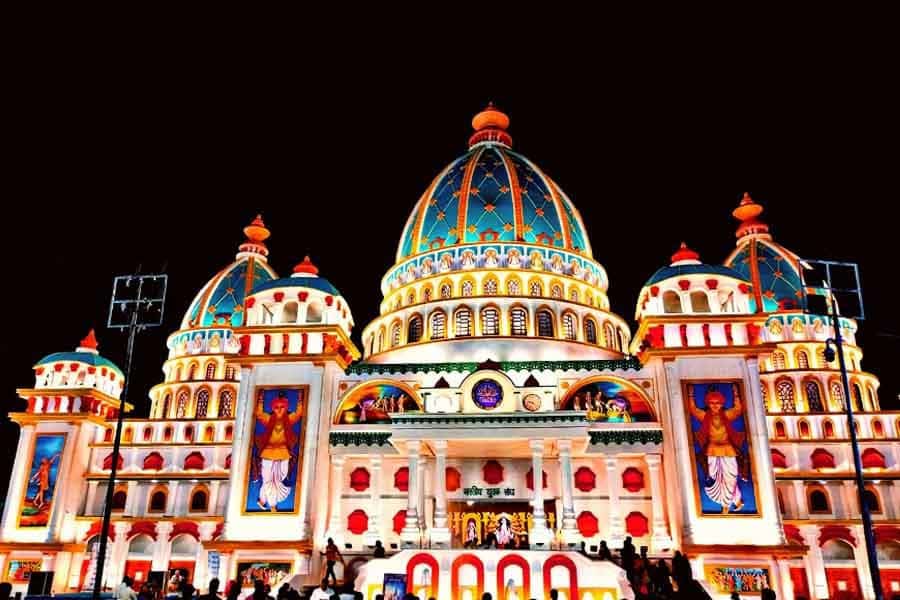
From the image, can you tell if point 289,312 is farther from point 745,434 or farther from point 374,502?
point 745,434

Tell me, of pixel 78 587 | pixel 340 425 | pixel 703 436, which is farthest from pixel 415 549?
pixel 78 587

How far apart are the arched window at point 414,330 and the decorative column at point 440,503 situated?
45.4ft

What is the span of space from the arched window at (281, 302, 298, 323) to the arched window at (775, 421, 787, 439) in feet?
100

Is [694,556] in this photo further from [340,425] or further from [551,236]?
[551,236]

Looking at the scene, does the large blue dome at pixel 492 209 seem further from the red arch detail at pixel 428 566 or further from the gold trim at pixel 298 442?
the red arch detail at pixel 428 566

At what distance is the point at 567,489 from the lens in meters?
32.1

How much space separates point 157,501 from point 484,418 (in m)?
24.3

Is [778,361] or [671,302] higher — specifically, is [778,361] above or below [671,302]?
above

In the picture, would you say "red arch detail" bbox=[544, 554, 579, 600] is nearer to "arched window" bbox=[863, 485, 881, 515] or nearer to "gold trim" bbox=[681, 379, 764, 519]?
"gold trim" bbox=[681, 379, 764, 519]

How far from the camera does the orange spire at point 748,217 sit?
58.4m

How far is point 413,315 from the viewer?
47250 millimetres

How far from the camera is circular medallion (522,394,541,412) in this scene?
116 feet

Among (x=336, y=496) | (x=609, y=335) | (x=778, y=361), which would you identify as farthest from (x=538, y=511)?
(x=778, y=361)

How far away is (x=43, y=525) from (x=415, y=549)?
25.1 meters
